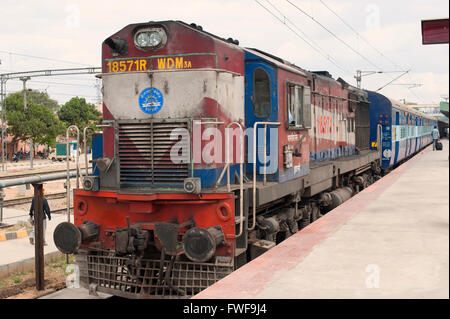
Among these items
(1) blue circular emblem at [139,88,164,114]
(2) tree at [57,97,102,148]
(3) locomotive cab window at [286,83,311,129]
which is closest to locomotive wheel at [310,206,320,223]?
(3) locomotive cab window at [286,83,311,129]

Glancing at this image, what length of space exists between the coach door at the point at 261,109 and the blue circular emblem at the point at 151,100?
1502mm

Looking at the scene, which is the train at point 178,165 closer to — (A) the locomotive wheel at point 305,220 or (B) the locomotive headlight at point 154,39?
(B) the locomotive headlight at point 154,39

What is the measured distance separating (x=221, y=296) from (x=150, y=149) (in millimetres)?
2844

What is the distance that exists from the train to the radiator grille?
0.02m

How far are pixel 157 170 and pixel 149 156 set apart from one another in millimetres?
233

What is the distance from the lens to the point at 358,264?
16.1 ft

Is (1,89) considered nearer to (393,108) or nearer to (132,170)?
(393,108)

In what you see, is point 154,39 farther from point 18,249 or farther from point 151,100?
point 18,249

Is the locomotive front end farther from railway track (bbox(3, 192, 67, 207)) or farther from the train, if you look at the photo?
railway track (bbox(3, 192, 67, 207))

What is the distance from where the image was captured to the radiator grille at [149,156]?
258 inches

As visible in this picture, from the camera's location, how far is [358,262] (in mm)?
4977

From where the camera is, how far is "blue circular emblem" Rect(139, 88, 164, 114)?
6684 mm
